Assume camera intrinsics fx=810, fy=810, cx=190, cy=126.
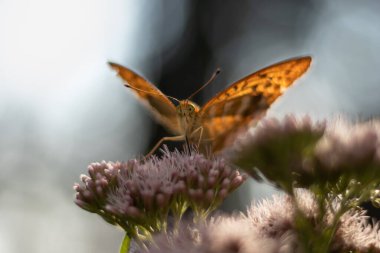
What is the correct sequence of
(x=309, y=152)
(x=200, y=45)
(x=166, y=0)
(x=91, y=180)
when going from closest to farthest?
1. (x=309, y=152)
2. (x=91, y=180)
3. (x=200, y=45)
4. (x=166, y=0)

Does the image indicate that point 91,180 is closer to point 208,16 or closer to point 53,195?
point 208,16

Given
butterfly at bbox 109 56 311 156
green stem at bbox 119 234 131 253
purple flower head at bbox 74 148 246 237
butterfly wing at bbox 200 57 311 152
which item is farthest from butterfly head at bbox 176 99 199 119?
green stem at bbox 119 234 131 253

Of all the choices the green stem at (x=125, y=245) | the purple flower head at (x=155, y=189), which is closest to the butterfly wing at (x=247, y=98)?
the purple flower head at (x=155, y=189)

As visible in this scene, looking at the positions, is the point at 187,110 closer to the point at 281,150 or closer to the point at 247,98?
the point at 247,98

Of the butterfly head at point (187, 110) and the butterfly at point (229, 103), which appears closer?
the butterfly at point (229, 103)

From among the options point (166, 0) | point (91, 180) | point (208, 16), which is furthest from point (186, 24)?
point (91, 180)

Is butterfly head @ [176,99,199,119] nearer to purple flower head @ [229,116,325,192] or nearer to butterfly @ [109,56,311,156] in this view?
butterfly @ [109,56,311,156]

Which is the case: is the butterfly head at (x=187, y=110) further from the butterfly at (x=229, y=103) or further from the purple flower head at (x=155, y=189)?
the purple flower head at (x=155, y=189)
